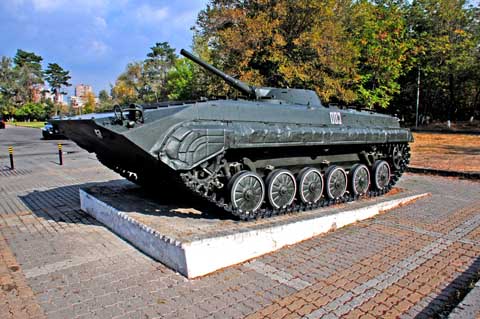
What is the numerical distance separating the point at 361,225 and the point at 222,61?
1629cm

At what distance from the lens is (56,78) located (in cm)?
9056

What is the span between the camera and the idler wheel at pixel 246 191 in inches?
230

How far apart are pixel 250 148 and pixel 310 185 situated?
1.50 metres

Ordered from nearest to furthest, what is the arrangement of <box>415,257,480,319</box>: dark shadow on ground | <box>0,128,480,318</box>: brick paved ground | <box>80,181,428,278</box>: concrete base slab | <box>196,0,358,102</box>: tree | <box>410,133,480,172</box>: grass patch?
<box>415,257,480,319</box>: dark shadow on ground < <box>0,128,480,318</box>: brick paved ground < <box>80,181,428,278</box>: concrete base slab < <box>410,133,480,172</box>: grass patch < <box>196,0,358,102</box>: tree

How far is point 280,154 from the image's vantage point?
22.3 ft

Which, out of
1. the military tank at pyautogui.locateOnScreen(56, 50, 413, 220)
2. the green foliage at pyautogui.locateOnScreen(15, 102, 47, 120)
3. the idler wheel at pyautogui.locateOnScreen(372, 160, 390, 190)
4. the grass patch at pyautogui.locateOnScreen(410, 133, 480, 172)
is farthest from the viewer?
the green foliage at pyautogui.locateOnScreen(15, 102, 47, 120)

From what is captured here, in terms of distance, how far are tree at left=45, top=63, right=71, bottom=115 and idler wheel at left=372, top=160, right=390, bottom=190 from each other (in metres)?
91.2

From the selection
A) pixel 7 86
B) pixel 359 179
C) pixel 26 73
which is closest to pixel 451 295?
pixel 359 179

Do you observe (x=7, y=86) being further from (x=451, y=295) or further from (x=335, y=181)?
(x=451, y=295)

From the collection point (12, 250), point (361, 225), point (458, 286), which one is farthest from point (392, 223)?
point (12, 250)

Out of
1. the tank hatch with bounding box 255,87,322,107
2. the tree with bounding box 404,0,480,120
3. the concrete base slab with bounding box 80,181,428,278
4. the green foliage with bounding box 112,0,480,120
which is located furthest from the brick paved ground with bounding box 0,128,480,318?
the tree with bounding box 404,0,480,120

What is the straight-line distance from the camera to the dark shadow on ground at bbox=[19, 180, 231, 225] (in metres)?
6.45

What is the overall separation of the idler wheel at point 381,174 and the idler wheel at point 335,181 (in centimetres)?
116

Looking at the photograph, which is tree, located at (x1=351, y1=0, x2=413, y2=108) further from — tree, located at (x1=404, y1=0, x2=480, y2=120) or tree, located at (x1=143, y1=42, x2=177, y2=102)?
tree, located at (x1=143, y1=42, x2=177, y2=102)
